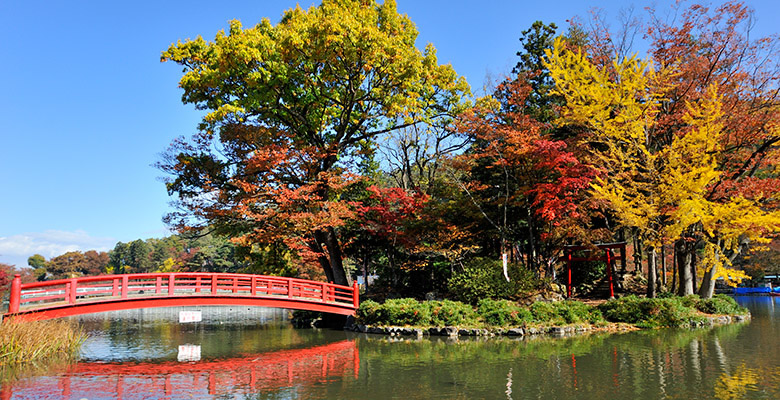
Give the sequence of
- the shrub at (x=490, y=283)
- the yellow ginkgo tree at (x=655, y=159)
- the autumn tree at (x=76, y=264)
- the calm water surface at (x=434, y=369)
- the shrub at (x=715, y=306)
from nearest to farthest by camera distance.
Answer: the calm water surface at (x=434, y=369) → the yellow ginkgo tree at (x=655, y=159) → the shrub at (x=715, y=306) → the shrub at (x=490, y=283) → the autumn tree at (x=76, y=264)

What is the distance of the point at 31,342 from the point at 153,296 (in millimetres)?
3253

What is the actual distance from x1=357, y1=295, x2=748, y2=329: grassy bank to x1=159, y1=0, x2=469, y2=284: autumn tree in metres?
4.23

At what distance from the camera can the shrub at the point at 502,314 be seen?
616 inches

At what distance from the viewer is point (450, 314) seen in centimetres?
1584

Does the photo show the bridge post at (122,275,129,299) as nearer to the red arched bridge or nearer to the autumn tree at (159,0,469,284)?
the red arched bridge

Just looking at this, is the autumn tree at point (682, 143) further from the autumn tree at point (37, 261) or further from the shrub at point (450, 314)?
the autumn tree at point (37, 261)

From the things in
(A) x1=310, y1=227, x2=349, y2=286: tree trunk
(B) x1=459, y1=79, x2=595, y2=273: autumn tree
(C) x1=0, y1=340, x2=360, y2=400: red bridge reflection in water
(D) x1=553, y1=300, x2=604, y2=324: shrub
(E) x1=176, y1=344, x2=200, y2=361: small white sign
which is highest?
(B) x1=459, y1=79, x2=595, y2=273: autumn tree

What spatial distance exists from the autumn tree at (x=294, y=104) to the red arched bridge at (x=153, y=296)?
8.56 feet

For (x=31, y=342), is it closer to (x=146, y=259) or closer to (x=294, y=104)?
(x=294, y=104)

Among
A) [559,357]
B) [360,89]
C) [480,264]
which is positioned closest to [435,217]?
[480,264]

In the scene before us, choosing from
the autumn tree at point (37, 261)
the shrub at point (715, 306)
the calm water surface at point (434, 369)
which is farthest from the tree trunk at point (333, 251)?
the autumn tree at point (37, 261)

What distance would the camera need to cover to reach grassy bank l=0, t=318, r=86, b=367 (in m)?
11.0

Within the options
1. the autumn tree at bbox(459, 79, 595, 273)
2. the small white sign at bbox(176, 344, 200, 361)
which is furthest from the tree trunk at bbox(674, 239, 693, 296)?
the small white sign at bbox(176, 344, 200, 361)

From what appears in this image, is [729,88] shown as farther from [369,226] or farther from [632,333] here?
[369,226]
